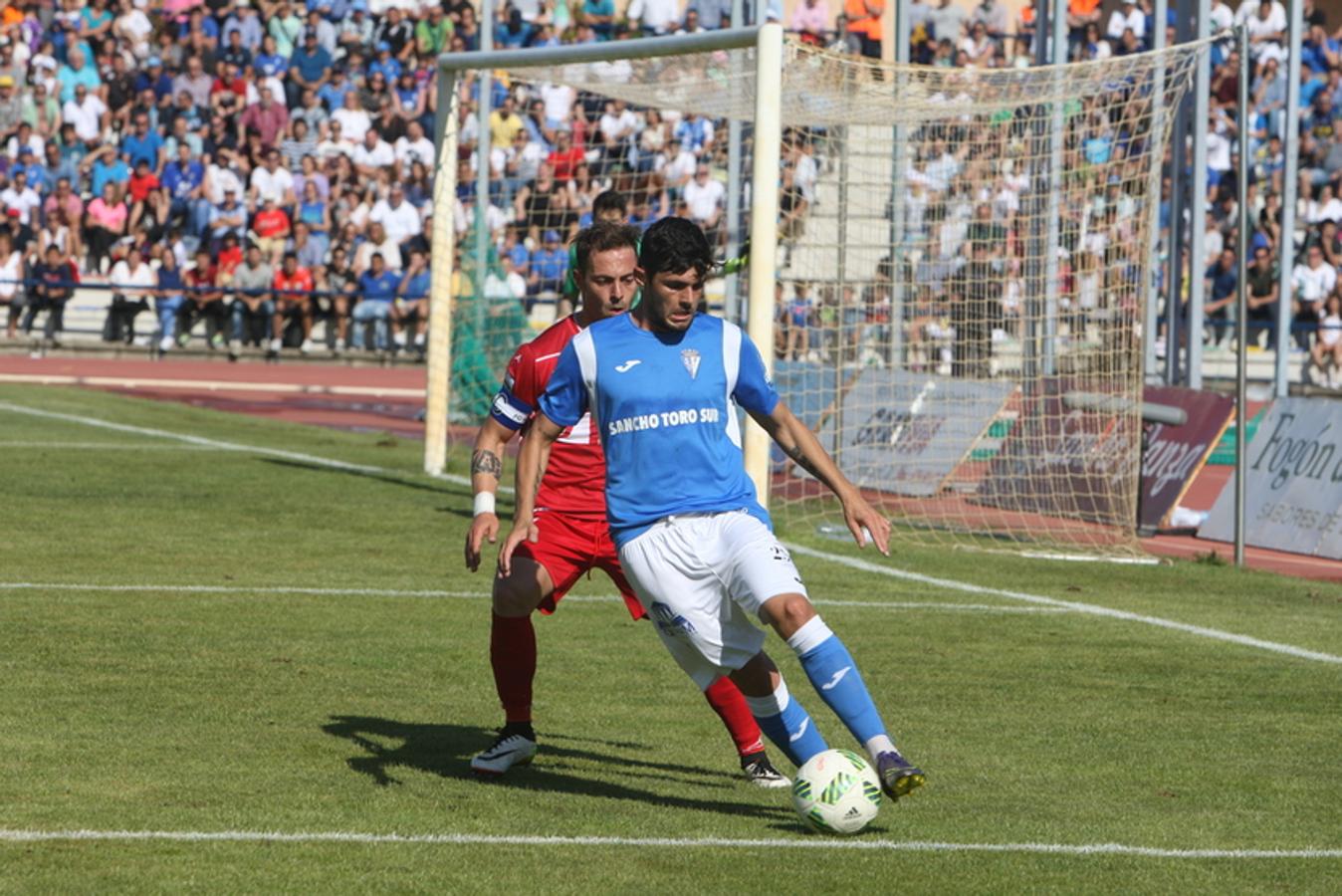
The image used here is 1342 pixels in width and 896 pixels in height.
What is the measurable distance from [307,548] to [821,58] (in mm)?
4762

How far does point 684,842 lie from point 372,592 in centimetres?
555

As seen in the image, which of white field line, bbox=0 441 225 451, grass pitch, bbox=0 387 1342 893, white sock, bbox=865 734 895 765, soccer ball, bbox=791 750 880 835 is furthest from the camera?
white field line, bbox=0 441 225 451

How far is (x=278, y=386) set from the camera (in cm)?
2762

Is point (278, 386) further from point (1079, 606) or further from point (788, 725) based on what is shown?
point (788, 725)

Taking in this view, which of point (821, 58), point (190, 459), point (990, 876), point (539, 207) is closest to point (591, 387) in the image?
point (990, 876)

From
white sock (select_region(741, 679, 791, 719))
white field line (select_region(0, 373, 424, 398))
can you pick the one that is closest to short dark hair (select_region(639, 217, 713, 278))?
white sock (select_region(741, 679, 791, 719))

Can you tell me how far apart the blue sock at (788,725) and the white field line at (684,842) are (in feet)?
1.33

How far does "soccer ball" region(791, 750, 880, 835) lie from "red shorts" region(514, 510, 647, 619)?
1387mm

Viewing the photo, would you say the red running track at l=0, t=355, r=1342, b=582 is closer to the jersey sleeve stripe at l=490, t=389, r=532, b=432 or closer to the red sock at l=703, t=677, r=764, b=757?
the red sock at l=703, t=677, r=764, b=757

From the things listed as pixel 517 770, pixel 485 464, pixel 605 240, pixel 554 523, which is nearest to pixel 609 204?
pixel 605 240

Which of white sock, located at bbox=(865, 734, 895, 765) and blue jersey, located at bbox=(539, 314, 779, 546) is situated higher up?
blue jersey, located at bbox=(539, 314, 779, 546)

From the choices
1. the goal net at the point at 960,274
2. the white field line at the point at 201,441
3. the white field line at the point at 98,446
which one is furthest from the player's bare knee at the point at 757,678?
the white field line at the point at 98,446

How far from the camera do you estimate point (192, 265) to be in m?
31.4

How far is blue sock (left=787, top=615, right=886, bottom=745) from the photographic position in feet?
20.9
